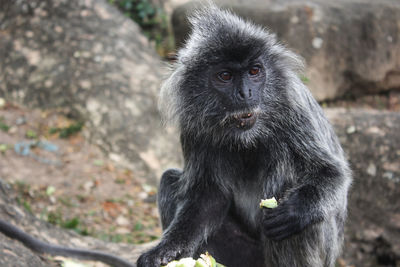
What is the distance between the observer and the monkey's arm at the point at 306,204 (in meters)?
2.94

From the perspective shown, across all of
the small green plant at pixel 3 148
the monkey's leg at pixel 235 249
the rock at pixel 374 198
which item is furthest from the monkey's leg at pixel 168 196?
the small green plant at pixel 3 148

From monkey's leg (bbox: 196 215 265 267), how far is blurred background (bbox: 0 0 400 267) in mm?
1001

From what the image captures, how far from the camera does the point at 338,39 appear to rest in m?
7.93

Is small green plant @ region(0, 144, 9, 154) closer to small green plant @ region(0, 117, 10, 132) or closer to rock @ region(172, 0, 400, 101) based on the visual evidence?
small green plant @ region(0, 117, 10, 132)

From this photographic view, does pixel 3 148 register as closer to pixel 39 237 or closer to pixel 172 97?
pixel 39 237

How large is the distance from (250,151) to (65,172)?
299cm

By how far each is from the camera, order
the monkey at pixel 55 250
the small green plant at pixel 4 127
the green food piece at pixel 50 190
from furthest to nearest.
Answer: the small green plant at pixel 4 127 → the green food piece at pixel 50 190 → the monkey at pixel 55 250

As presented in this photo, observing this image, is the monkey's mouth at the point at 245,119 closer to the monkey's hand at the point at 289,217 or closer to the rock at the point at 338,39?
the monkey's hand at the point at 289,217

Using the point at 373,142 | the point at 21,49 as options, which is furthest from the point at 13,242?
the point at 21,49

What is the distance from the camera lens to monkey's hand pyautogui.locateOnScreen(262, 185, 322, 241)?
9.61 feet

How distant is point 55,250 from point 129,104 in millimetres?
2957

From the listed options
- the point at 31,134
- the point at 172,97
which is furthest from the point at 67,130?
the point at 172,97

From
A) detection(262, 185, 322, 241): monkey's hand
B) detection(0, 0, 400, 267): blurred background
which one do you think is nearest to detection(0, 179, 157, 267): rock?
detection(0, 0, 400, 267): blurred background

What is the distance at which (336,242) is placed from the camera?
3398 mm
